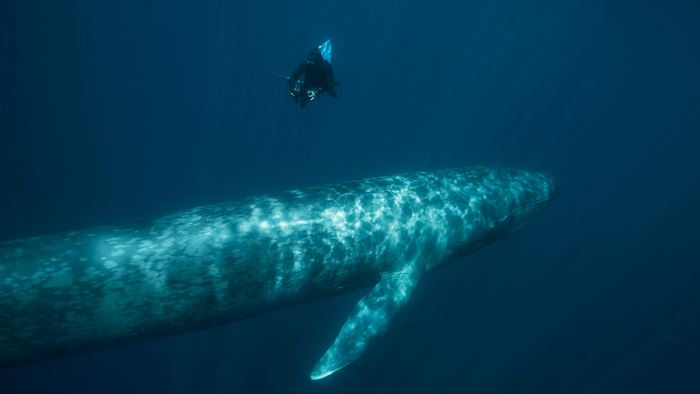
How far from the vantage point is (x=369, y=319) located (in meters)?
5.89

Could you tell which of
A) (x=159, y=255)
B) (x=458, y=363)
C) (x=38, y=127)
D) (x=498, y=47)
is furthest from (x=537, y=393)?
(x=498, y=47)

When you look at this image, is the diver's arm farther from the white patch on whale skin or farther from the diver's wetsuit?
the white patch on whale skin

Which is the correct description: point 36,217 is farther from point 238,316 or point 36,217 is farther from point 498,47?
point 498,47

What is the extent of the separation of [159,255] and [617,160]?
142ft

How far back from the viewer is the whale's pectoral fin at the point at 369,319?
543 centimetres

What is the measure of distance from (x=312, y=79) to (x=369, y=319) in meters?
5.05

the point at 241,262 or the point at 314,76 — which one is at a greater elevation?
the point at 314,76

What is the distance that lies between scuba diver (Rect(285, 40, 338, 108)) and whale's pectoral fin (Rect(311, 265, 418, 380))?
3956mm

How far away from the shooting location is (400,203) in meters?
6.71

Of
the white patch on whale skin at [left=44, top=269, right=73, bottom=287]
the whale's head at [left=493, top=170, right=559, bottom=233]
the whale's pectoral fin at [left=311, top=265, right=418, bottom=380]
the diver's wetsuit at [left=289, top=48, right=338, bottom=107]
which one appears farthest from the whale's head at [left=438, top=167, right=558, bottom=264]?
the white patch on whale skin at [left=44, top=269, right=73, bottom=287]

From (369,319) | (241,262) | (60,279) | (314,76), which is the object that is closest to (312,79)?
(314,76)

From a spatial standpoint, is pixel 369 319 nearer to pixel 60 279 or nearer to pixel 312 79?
pixel 60 279

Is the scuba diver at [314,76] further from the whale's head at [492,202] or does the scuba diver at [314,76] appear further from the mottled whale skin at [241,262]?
the whale's head at [492,202]

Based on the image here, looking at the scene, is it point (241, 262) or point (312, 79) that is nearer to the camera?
point (241, 262)
